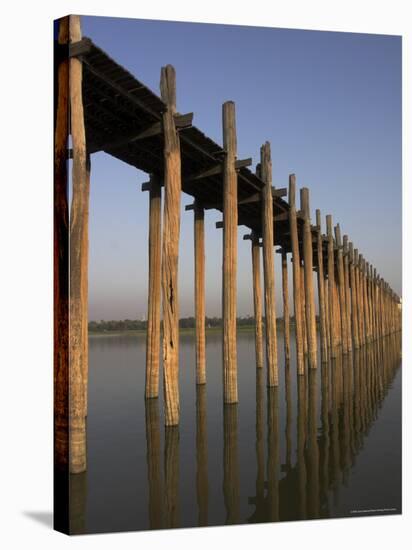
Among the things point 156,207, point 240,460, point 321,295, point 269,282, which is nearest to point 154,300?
point 156,207

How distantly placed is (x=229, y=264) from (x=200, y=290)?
3.10 m

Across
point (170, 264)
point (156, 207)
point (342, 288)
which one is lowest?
point (342, 288)

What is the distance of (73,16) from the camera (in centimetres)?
724

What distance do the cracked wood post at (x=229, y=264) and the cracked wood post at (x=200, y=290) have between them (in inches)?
111

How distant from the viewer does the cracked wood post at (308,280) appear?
1884 centimetres

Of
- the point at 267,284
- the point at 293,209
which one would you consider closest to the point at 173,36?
the point at 267,284

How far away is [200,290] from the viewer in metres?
14.9

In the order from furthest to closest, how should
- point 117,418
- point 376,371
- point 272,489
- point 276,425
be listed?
point 376,371 < point 117,418 < point 276,425 < point 272,489

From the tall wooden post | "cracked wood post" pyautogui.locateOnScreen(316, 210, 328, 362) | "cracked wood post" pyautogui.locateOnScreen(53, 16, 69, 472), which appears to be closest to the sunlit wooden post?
the tall wooden post

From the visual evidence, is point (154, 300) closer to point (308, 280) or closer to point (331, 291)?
point (308, 280)

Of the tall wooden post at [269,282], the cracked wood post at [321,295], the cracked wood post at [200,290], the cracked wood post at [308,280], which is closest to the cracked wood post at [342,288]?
the cracked wood post at [321,295]

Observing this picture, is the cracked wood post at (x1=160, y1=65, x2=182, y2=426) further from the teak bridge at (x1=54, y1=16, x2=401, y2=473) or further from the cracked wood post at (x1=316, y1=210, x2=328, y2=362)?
the cracked wood post at (x1=316, y1=210, x2=328, y2=362)

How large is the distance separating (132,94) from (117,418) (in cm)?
611

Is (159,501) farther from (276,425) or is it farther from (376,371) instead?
(376,371)
